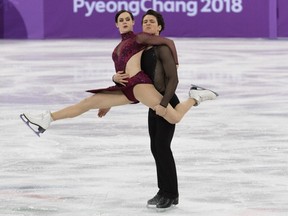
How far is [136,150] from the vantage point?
869 cm

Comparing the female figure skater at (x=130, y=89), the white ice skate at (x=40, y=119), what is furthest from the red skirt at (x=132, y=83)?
the white ice skate at (x=40, y=119)

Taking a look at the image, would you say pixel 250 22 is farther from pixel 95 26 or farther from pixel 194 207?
pixel 194 207

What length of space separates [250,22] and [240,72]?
6.69 m

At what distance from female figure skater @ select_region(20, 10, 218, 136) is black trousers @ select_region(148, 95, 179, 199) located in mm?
126

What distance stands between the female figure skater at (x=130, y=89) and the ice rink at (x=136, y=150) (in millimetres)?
655

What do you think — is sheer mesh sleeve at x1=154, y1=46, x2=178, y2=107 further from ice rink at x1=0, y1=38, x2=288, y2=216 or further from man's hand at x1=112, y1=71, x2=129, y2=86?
ice rink at x1=0, y1=38, x2=288, y2=216

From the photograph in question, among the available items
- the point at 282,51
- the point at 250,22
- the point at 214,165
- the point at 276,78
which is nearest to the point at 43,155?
the point at 214,165

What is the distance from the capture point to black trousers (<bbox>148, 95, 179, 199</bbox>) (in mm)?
6184

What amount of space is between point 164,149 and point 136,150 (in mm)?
2471

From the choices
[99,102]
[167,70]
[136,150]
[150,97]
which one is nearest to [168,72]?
[167,70]

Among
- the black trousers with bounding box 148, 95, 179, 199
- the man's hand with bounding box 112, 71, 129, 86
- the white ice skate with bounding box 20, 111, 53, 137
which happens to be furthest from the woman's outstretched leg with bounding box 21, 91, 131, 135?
the black trousers with bounding box 148, 95, 179, 199

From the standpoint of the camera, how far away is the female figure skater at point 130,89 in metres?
5.96

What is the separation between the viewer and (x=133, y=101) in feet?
20.0

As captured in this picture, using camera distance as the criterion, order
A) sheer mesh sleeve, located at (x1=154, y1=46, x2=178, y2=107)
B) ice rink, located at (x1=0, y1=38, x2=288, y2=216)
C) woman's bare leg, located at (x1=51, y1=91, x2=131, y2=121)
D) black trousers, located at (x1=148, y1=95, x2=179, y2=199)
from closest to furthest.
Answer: sheer mesh sleeve, located at (x1=154, y1=46, x2=178, y2=107) < woman's bare leg, located at (x1=51, y1=91, x2=131, y2=121) < black trousers, located at (x1=148, y1=95, x2=179, y2=199) < ice rink, located at (x1=0, y1=38, x2=288, y2=216)
